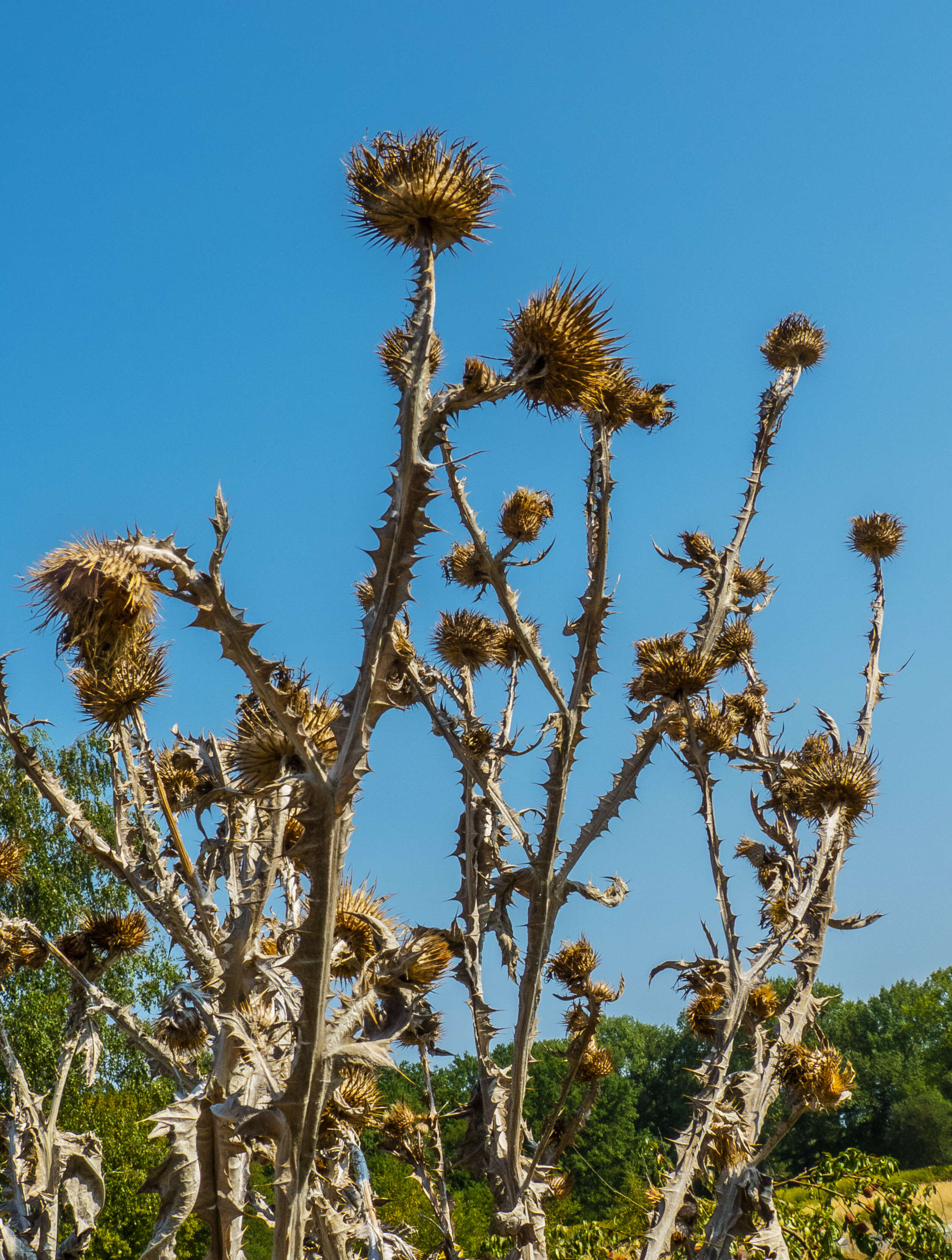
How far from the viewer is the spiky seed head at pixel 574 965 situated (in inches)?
307

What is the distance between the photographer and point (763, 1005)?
806cm

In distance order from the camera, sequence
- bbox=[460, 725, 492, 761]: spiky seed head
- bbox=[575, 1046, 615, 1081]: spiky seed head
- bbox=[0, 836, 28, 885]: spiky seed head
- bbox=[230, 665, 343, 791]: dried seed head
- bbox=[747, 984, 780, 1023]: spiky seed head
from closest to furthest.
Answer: bbox=[230, 665, 343, 791]: dried seed head < bbox=[460, 725, 492, 761]: spiky seed head < bbox=[747, 984, 780, 1023]: spiky seed head < bbox=[575, 1046, 615, 1081]: spiky seed head < bbox=[0, 836, 28, 885]: spiky seed head

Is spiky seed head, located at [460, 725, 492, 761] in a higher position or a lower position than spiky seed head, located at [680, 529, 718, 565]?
lower

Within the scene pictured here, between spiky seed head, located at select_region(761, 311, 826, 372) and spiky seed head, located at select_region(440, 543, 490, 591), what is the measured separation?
367 centimetres

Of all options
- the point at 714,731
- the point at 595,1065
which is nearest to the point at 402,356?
the point at 714,731

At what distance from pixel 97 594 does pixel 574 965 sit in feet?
19.6

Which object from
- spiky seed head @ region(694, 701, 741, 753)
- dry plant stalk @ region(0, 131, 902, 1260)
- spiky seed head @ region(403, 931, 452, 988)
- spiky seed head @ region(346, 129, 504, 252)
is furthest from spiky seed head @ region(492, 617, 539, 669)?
spiky seed head @ region(346, 129, 504, 252)

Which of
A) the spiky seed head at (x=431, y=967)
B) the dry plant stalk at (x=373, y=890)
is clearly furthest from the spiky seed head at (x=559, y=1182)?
the spiky seed head at (x=431, y=967)

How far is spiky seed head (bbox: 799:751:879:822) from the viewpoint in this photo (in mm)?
7770

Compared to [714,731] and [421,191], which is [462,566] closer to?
[714,731]

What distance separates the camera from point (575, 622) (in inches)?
214

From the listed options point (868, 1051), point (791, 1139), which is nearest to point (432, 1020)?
point (791, 1139)

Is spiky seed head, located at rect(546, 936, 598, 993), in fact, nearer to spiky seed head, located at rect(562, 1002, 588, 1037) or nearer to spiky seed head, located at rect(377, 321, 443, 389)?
spiky seed head, located at rect(562, 1002, 588, 1037)

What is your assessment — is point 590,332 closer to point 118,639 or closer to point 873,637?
point 118,639
